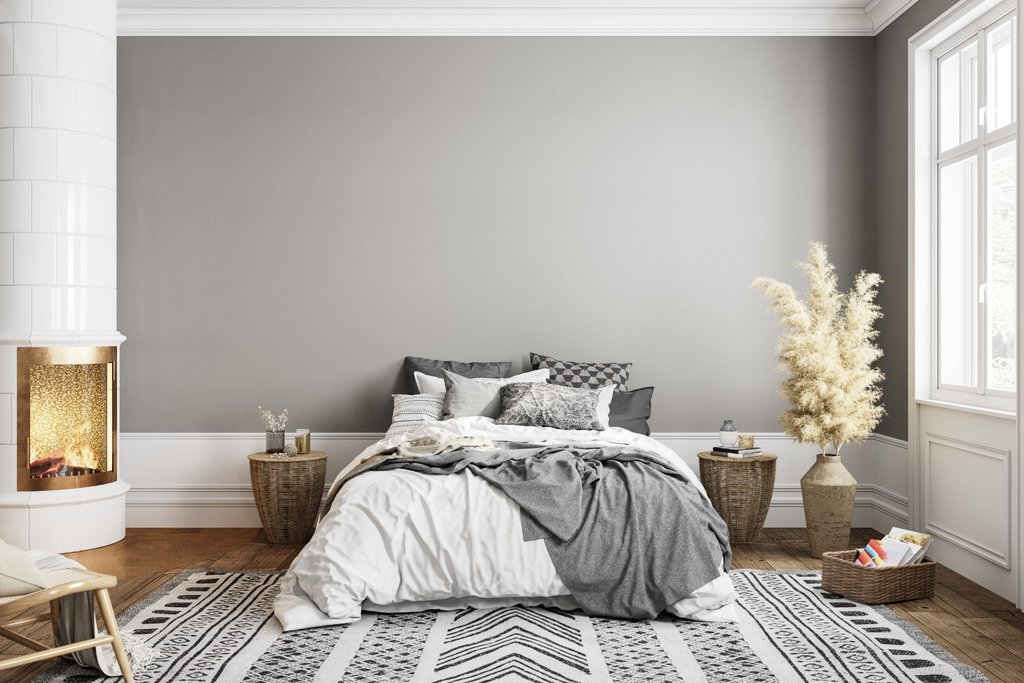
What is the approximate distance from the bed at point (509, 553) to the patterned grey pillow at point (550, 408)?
0.93 metres

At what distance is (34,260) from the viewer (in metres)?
4.45

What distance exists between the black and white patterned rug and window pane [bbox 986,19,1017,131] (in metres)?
2.45

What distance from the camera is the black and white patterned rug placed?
2.84m

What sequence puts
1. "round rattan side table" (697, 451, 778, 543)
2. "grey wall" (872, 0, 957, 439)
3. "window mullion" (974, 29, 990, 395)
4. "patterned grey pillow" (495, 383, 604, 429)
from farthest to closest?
"grey wall" (872, 0, 957, 439)
"round rattan side table" (697, 451, 778, 543)
"patterned grey pillow" (495, 383, 604, 429)
"window mullion" (974, 29, 990, 395)

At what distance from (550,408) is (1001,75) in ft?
9.13

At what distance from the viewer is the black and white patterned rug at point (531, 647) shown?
284 centimetres

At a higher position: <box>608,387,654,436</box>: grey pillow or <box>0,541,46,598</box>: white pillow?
<box>608,387,654,436</box>: grey pillow

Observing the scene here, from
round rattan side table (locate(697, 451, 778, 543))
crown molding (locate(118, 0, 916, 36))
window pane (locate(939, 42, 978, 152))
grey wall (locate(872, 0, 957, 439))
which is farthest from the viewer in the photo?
crown molding (locate(118, 0, 916, 36))

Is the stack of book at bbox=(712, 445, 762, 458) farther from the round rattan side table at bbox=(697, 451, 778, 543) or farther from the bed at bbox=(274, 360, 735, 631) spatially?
the bed at bbox=(274, 360, 735, 631)

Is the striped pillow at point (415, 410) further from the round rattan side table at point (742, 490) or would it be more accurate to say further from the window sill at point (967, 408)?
the window sill at point (967, 408)

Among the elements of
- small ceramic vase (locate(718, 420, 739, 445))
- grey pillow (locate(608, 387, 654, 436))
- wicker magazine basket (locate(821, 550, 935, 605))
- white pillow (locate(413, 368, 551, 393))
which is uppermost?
white pillow (locate(413, 368, 551, 393))

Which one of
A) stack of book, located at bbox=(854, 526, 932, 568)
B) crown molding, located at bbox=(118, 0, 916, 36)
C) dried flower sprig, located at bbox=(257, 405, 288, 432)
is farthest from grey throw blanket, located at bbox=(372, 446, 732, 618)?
crown molding, located at bbox=(118, 0, 916, 36)

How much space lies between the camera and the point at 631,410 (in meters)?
4.93

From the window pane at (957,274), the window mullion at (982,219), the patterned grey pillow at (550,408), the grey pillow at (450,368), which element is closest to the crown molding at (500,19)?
the window mullion at (982,219)
